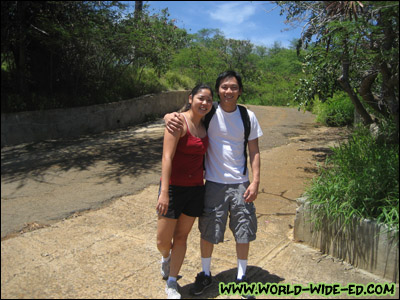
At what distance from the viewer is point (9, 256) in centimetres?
325

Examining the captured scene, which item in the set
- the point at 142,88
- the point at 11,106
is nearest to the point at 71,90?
the point at 142,88

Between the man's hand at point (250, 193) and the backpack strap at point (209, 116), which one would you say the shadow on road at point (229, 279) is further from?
the backpack strap at point (209, 116)

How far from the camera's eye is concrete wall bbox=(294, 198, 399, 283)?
121 inches

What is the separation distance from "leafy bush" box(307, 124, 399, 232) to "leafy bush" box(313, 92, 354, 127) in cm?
748

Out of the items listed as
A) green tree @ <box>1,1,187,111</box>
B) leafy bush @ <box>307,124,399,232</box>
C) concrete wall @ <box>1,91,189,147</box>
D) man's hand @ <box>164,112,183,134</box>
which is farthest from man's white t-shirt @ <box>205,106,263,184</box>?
green tree @ <box>1,1,187,111</box>

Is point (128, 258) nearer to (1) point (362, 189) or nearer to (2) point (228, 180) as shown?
(2) point (228, 180)

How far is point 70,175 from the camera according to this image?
18.0 ft

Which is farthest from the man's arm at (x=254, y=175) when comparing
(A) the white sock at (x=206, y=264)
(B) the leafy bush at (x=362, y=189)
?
(B) the leafy bush at (x=362, y=189)

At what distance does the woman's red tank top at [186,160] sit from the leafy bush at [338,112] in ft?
29.7

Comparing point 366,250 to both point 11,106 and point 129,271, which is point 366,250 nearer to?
point 129,271

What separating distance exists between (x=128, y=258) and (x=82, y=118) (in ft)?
21.4

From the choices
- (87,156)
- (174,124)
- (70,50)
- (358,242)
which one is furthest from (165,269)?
(70,50)

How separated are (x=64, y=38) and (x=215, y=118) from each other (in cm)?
689

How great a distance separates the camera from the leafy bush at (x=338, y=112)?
11450 millimetres
